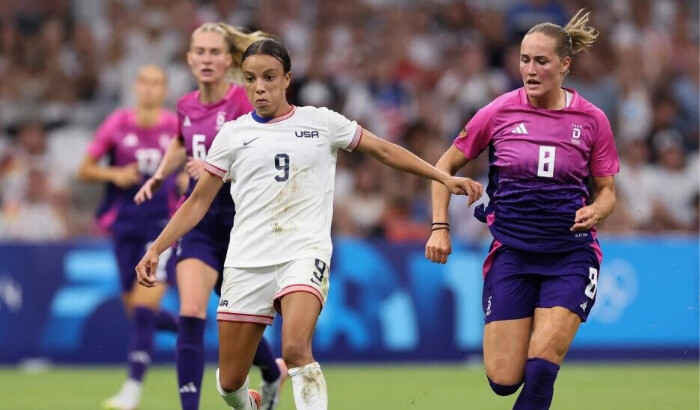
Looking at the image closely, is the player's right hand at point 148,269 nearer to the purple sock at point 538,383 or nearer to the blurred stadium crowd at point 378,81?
the purple sock at point 538,383

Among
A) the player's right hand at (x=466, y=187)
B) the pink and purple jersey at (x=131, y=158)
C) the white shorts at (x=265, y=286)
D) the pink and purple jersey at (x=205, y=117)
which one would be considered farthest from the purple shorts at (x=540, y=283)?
the pink and purple jersey at (x=131, y=158)

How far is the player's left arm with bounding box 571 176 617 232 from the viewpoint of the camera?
7.54 meters

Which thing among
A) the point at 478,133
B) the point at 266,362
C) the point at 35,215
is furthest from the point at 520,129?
the point at 35,215

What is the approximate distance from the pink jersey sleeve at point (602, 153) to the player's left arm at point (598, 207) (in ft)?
0.14

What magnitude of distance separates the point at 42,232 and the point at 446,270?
4736mm

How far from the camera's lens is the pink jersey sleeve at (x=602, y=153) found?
25.6 ft

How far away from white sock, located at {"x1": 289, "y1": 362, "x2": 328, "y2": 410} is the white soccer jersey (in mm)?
642

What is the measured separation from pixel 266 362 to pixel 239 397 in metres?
1.22

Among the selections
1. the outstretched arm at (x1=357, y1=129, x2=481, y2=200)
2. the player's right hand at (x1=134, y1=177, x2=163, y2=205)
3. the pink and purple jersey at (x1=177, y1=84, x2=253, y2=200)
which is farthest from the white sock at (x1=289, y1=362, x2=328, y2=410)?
the player's right hand at (x1=134, y1=177, x2=163, y2=205)

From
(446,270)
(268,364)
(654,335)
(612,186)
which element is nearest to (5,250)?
(446,270)

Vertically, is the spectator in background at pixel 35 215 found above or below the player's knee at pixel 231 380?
below

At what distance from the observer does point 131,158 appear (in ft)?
39.1

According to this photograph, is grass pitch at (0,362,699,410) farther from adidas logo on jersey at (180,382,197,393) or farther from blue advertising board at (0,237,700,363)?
adidas logo on jersey at (180,382,197,393)

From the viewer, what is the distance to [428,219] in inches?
638
